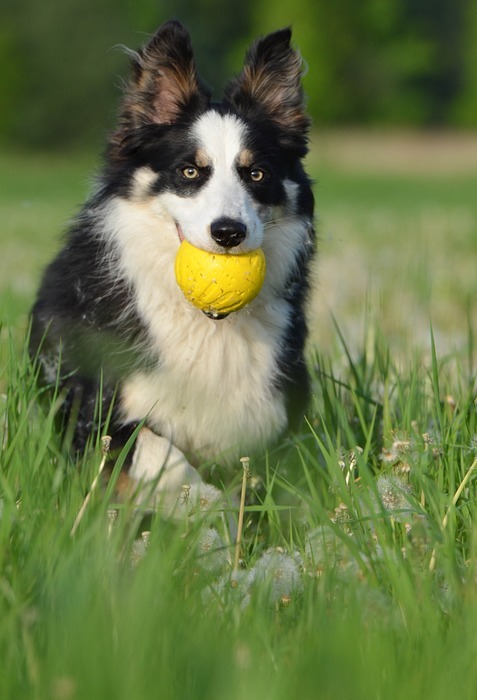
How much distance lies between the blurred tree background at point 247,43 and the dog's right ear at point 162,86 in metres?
43.0

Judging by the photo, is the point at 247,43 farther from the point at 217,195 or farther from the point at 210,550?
the point at 210,550

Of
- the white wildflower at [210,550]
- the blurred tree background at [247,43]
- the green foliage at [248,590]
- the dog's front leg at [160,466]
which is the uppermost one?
the green foliage at [248,590]

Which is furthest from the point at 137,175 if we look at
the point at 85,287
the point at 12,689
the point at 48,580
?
the point at 12,689

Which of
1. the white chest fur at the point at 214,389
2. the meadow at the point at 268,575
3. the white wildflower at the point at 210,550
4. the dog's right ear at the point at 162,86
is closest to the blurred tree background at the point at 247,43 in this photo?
the dog's right ear at the point at 162,86

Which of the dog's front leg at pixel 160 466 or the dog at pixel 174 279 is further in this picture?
the dog at pixel 174 279

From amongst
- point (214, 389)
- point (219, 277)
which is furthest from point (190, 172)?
point (214, 389)

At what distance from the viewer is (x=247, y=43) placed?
156 ft

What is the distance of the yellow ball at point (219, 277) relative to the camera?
11.7ft

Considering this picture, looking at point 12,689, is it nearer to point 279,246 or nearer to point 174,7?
point 279,246

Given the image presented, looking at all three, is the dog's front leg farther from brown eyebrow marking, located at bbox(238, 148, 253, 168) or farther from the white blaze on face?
brown eyebrow marking, located at bbox(238, 148, 253, 168)

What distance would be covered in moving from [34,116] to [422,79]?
1995cm

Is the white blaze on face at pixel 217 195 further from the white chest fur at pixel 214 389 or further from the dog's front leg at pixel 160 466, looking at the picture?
the dog's front leg at pixel 160 466

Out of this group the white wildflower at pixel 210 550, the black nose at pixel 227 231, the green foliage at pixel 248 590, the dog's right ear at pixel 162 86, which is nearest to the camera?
the green foliage at pixel 248 590

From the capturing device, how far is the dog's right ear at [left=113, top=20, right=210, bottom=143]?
4023mm
